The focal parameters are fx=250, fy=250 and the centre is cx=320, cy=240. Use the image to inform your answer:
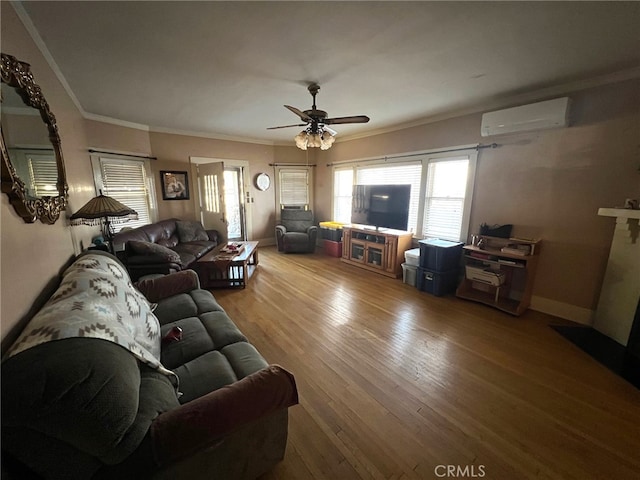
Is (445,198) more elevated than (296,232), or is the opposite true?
(445,198)

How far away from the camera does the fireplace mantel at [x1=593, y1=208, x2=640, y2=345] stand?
225cm

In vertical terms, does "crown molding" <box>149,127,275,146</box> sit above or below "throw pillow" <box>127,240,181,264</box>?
above

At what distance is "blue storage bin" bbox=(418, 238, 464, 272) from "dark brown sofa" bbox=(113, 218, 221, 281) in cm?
328

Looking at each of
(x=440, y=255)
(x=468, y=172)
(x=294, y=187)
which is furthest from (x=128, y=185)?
(x=468, y=172)

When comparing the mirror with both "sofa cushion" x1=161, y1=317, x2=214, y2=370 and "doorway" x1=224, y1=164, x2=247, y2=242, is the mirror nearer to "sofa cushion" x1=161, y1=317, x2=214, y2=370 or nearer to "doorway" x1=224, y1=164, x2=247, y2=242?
"sofa cushion" x1=161, y1=317, x2=214, y2=370

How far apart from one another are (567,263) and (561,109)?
1.64m

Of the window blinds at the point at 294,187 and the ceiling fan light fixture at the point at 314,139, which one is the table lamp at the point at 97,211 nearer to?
the ceiling fan light fixture at the point at 314,139

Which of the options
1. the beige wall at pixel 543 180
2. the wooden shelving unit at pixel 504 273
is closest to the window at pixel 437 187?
the beige wall at pixel 543 180

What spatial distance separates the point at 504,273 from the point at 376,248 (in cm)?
183

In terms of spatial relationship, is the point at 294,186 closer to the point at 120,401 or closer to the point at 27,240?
the point at 27,240

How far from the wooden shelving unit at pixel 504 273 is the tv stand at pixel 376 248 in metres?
0.95

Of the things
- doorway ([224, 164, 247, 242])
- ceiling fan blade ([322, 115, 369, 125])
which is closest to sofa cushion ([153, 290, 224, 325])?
ceiling fan blade ([322, 115, 369, 125])

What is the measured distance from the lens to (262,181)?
5809 mm

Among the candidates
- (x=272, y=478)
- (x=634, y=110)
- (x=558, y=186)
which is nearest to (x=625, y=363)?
(x=558, y=186)
